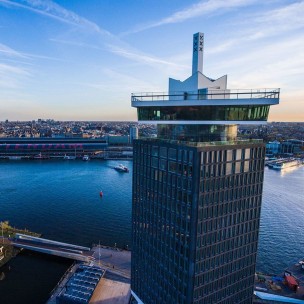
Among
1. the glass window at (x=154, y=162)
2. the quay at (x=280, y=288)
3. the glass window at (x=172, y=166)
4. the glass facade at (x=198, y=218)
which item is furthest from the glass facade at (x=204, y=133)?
the quay at (x=280, y=288)

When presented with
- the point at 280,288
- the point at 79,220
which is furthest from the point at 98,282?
the point at 280,288

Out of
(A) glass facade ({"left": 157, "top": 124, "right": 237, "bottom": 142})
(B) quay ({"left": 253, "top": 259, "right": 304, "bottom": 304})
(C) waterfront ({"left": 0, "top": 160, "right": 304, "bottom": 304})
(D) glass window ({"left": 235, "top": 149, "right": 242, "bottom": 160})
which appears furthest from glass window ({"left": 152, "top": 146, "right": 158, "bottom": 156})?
(C) waterfront ({"left": 0, "top": 160, "right": 304, "bottom": 304})

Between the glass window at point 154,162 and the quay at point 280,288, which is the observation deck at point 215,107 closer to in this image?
the glass window at point 154,162

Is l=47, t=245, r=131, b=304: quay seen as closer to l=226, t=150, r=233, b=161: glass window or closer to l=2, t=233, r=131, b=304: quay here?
l=2, t=233, r=131, b=304: quay

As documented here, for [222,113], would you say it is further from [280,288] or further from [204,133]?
[280,288]

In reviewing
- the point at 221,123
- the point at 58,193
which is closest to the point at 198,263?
the point at 221,123

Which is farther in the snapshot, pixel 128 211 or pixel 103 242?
pixel 128 211

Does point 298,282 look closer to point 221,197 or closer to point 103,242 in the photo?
point 221,197
